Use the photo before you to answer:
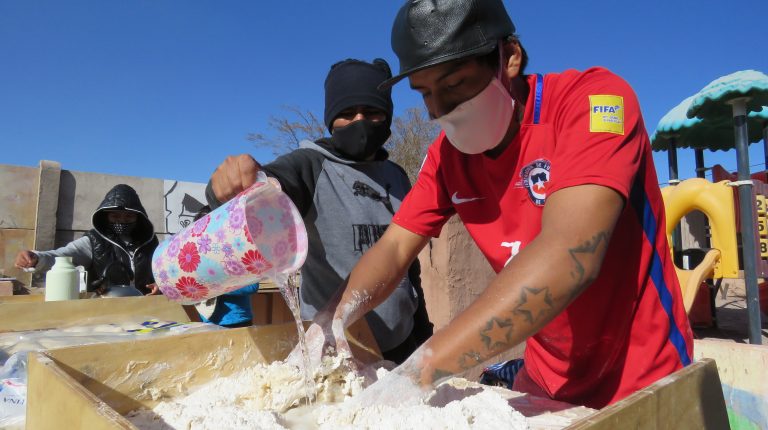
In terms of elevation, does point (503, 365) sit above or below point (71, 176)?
below

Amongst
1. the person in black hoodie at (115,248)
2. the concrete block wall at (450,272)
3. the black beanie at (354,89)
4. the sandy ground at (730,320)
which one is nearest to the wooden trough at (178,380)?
the black beanie at (354,89)

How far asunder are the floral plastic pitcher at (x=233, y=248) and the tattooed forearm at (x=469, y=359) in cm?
60

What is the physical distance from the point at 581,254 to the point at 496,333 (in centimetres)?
22

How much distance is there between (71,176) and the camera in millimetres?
9320

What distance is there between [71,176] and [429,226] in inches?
387

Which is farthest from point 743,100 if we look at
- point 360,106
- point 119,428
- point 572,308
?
point 119,428

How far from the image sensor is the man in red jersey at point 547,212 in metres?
0.93

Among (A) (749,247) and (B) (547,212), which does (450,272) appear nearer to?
(B) (547,212)

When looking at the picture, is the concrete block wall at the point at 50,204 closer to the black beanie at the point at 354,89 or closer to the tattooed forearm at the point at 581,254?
the black beanie at the point at 354,89

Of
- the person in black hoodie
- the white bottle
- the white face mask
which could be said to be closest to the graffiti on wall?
the person in black hoodie

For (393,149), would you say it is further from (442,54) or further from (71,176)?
(442,54)

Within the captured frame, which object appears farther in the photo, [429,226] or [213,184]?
[429,226]

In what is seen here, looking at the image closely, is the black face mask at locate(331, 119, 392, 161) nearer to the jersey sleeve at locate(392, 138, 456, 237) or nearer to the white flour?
the jersey sleeve at locate(392, 138, 456, 237)

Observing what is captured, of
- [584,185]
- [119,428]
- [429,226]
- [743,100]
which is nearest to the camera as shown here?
[119,428]
